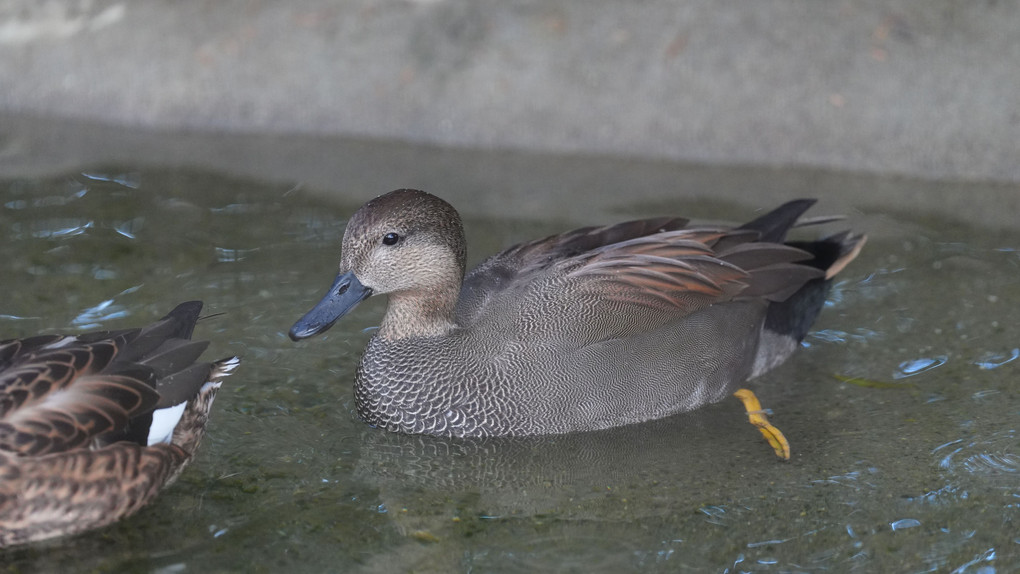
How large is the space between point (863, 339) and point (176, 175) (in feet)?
13.6

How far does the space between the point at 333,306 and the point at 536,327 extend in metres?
0.79

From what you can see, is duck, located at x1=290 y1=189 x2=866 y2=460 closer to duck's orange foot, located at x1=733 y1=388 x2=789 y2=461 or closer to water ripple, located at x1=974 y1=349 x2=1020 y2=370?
duck's orange foot, located at x1=733 y1=388 x2=789 y2=461

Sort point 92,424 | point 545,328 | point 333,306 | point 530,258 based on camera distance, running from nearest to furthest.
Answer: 1. point 92,424
2. point 333,306
3. point 545,328
4. point 530,258

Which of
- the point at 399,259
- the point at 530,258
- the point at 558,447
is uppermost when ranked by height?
the point at 399,259

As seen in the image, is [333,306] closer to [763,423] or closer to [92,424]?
[92,424]

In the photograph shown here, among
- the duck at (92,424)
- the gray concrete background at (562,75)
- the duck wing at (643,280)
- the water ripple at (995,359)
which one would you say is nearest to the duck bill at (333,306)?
the duck at (92,424)

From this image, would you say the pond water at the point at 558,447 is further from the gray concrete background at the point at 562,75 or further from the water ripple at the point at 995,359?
the gray concrete background at the point at 562,75

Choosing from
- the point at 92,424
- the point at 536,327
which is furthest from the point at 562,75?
the point at 92,424

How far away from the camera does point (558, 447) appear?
4.66 metres

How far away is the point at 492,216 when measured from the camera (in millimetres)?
6625

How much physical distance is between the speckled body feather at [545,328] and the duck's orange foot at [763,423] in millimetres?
78

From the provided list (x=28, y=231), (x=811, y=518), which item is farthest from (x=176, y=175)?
(x=811, y=518)

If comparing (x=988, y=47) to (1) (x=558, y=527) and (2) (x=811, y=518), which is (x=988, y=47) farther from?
(1) (x=558, y=527)

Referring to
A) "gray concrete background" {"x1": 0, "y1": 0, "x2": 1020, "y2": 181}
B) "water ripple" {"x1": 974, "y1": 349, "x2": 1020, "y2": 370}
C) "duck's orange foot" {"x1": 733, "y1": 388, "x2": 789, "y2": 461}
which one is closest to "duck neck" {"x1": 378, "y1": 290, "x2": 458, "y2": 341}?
"duck's orange foot" {"x1": 733, "y1": 388, "x2": 789, "y2": 461}
